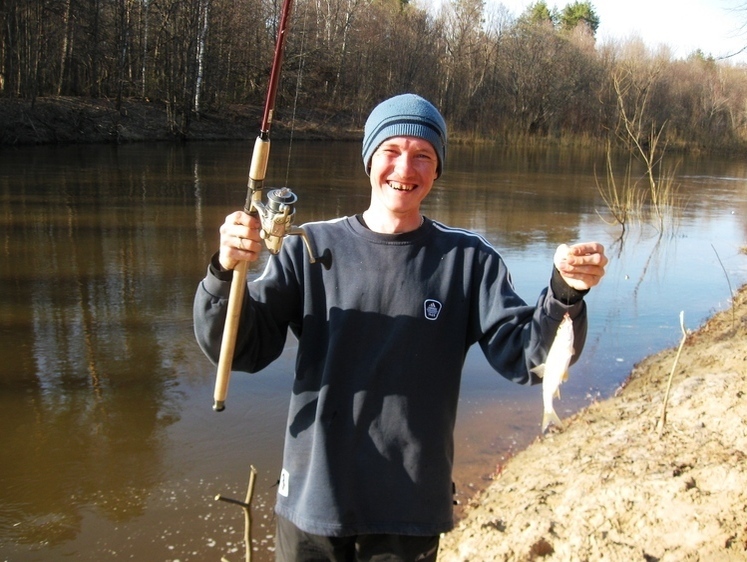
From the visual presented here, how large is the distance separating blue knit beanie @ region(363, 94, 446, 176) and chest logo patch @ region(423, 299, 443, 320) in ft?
1.65

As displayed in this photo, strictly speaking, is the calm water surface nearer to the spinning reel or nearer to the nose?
the spinning reel

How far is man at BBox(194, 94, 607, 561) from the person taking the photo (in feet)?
6.88

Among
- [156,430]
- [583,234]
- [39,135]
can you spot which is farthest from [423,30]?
[156,430]

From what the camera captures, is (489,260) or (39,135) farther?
(39,135)

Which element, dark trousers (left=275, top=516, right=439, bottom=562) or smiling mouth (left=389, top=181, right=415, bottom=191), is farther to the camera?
smiling mouth (left=389, top=181, right=415, bottom=191)

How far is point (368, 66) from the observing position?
44.9 meters

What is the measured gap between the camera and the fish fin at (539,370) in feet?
7.10

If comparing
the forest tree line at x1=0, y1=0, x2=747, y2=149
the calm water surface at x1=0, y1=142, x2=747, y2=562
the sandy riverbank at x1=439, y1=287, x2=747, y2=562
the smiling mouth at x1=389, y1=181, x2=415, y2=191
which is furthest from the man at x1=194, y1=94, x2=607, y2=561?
the forest tree line at x1=0, y1=0, x2=747, y2=149

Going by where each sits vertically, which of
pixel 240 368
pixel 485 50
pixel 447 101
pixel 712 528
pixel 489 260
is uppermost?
pixel 485 50

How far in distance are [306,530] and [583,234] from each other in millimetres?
12865

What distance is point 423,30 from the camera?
4731 centimetres

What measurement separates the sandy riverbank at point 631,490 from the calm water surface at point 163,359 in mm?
622

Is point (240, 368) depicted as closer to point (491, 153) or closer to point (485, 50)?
point (491, 153)

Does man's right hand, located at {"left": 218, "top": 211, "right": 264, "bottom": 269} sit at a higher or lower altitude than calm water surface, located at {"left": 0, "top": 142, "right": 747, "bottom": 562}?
higher
